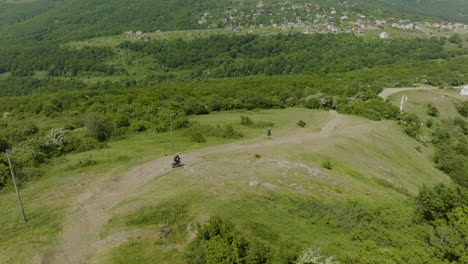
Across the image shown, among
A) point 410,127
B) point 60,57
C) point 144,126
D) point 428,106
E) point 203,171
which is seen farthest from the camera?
point 60,57

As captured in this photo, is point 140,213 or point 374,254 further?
point 140,213

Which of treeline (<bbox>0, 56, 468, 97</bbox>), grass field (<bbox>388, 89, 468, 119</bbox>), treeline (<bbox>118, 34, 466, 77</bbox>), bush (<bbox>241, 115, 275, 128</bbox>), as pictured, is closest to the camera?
bush (<bbox>241, 115, 275, 128</bbox>)

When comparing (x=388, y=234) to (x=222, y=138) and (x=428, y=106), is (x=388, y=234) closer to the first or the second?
(x=222, y=138)

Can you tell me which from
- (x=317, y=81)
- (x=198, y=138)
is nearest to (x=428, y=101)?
(x=317, y=81)

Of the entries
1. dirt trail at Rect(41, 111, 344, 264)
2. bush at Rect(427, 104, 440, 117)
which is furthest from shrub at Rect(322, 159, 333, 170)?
bush at Rect(427, 104, 440, 117)

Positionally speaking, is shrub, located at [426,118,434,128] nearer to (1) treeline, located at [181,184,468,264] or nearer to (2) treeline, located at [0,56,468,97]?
(2) treeline, located at [0,56,468,97]

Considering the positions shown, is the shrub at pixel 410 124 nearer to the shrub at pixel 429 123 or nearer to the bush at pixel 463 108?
the shrub at pixel 429 123

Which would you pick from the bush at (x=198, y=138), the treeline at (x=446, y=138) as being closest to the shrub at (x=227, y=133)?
the bush at (x=198, y=138)

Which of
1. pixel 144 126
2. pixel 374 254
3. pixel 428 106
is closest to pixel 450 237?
pixel 374 254
